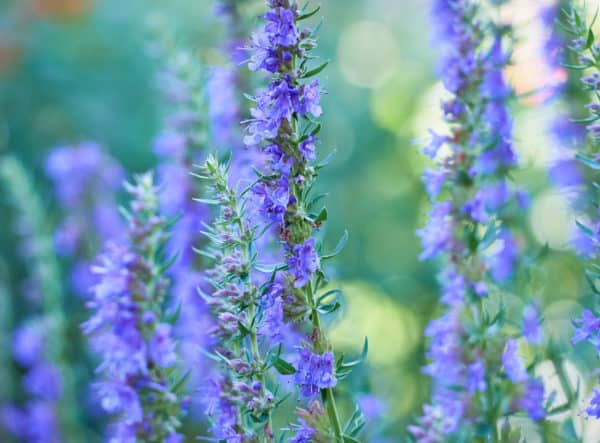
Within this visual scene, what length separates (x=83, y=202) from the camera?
3707 millimetres

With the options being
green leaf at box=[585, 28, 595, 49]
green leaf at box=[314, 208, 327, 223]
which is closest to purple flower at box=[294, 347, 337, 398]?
green leaf at box=[314, 208, 327, 223]

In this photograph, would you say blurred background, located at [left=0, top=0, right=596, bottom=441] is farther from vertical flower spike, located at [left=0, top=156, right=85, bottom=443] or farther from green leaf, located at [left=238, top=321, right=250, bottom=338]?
green leaf, located at [left=238, top=321, right=250, bottom=338]

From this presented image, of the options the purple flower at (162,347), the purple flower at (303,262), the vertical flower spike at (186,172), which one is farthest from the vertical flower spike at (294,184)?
the vertical flower spike at (186,172)

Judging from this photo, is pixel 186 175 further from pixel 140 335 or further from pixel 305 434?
pixel 305 434

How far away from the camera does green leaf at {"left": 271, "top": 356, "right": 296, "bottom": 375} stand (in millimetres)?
1421

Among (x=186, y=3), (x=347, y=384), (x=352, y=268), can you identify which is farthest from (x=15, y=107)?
(x=347, y=384)

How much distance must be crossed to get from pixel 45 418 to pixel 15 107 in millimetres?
3237

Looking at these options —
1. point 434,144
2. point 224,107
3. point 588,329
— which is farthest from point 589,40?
Result: point 224,107

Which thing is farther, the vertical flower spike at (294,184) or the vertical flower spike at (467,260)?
the vertical flower spike at (467,260)

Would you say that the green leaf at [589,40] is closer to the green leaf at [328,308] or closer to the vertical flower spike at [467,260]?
the vertical flower spike at [467,260]

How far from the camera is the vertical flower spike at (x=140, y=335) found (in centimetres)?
164

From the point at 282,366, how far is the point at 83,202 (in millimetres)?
2511

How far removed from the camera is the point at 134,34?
225 inches

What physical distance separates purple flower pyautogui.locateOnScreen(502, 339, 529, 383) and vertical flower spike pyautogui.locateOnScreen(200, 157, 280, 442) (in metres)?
0.52
